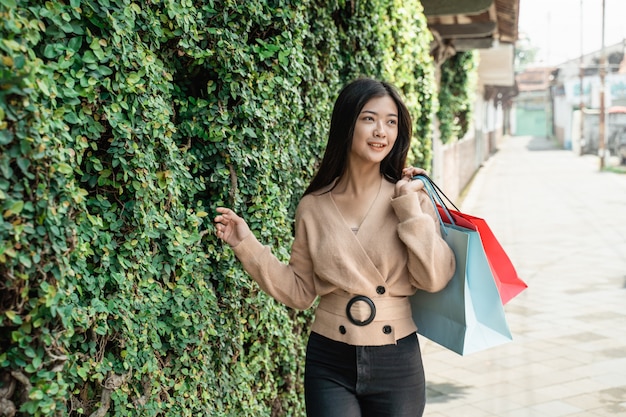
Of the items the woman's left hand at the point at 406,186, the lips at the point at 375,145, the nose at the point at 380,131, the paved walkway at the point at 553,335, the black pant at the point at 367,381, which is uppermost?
the nose at the point at 380,131

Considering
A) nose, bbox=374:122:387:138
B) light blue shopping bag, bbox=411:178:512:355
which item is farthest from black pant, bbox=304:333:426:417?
nose, bbox=374:122:387:138

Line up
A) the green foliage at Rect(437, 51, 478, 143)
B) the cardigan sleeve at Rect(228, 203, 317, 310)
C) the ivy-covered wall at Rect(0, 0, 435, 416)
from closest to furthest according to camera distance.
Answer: the ivy-covered wall at Rect(0, 0, 435, 416) < the cardigan sleeve at Rect(228, 203, 317, 310) < the green foliage at Rect(437, 51, 478, 143)

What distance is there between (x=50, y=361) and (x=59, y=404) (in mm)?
155

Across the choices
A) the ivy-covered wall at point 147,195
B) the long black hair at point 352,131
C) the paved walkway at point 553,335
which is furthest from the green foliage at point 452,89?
the long black hair at point 352,131

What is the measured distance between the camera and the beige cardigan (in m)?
2.88

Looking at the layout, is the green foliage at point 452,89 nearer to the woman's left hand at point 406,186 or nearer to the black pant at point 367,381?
the woman's left hand at point 406,186

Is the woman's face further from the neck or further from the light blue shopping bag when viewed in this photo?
the light blue shopping bag

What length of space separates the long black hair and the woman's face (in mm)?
22

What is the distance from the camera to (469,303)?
9.56 feet

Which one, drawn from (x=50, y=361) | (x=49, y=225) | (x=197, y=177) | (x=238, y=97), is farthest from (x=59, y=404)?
(x=238, y=97)

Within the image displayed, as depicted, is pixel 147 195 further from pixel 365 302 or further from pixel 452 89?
pixel 452 89

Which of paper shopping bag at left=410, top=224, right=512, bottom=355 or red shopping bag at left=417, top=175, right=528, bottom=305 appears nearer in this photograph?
paper shopping bag at left=410, top=224, right=512, bottom=355

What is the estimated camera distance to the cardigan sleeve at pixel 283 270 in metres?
3.06

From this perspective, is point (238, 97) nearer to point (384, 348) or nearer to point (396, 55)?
point (384, 348)
